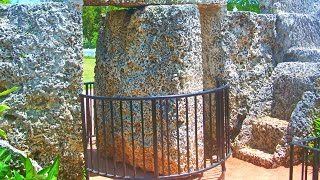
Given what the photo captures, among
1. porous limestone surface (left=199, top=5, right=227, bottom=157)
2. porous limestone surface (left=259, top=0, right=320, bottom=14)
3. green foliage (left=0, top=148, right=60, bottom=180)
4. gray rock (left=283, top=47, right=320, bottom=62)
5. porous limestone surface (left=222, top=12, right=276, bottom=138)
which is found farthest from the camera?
porous limestone surface (left=259, top=0, right=320, bottom=14)

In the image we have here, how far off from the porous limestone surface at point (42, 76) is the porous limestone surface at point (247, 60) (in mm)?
2749

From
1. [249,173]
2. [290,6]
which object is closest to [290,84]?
[249,173]

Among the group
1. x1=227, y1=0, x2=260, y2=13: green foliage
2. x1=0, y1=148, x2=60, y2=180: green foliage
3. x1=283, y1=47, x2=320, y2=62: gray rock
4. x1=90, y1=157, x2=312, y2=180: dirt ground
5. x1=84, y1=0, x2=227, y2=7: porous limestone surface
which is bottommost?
x1=90, y1=157, x2=312, y2=180: dirt ground

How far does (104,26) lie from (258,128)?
2.56 meters

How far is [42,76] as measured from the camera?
4.07 m

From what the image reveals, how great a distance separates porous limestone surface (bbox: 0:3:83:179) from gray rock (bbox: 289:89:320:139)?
306 cm

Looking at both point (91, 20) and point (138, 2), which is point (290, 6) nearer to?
point (138, 2)

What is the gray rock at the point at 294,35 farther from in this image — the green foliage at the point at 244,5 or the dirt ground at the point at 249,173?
the green foliage at the point at 244,5

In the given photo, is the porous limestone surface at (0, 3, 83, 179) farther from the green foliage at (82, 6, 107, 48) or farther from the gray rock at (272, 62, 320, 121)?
the green foliage at (82, 6, 107, 48)

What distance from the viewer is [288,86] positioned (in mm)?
6531

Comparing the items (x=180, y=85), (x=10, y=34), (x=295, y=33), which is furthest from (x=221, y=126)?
(x=295, y=33)

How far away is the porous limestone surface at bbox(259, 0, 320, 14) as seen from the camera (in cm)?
736

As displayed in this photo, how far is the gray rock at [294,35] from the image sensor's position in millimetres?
6887

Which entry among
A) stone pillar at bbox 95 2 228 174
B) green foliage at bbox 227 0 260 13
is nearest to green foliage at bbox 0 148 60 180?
stone pillar at bbox 95 2 228 174
